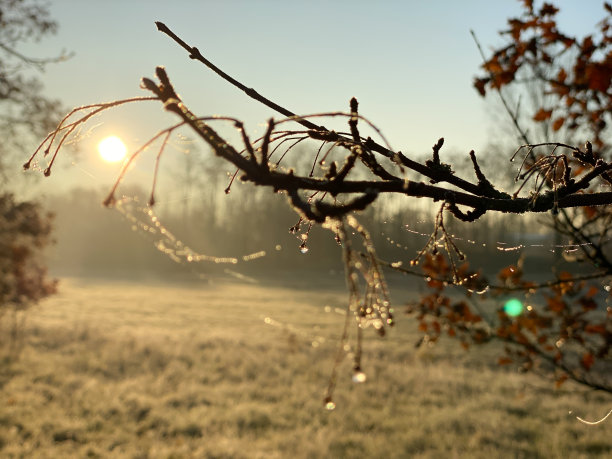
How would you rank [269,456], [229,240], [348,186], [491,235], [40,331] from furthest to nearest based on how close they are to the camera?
1. [229,240]
2. [491,235]
3. [40,331]
4. [269,456]
5. [348,186]

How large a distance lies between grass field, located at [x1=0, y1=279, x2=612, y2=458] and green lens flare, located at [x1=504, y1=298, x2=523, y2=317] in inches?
23.9

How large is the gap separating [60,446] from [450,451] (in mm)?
6156

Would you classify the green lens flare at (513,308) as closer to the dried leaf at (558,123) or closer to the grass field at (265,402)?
the grass field at (265,402)

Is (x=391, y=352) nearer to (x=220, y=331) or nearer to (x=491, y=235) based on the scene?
(x=220, y=331)

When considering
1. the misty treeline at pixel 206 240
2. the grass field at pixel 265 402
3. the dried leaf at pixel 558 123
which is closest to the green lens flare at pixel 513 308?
the grass field at pixel 265 402

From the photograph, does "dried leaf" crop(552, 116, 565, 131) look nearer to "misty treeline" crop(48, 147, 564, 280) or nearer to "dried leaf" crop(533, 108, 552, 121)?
"dried leaf" crop(533, 108, 552, 121)

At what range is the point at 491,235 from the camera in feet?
141

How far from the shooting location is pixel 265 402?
1017 centimetres

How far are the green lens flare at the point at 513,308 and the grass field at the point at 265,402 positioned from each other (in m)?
0.61

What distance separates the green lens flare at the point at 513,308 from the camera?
11.5 feet

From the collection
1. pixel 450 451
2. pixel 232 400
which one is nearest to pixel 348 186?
pixel 450 451

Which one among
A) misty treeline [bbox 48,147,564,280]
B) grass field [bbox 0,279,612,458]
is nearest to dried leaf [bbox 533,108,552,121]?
grass field [bbox 0,279,612,458]

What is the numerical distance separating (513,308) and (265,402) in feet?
24.8

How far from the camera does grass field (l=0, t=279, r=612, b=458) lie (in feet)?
25.2
